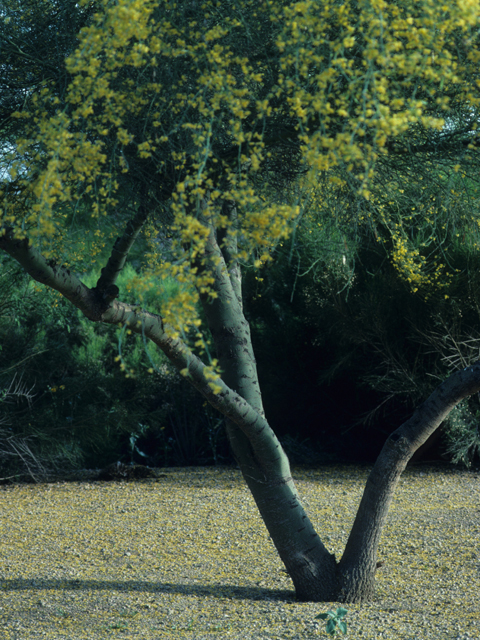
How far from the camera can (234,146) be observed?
2691 mm

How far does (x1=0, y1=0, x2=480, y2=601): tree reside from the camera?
1.71 meters

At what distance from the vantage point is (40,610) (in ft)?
10.4

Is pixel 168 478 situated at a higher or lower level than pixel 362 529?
lower

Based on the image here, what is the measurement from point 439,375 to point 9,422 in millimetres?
4167

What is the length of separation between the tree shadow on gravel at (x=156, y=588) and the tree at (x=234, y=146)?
243 mm

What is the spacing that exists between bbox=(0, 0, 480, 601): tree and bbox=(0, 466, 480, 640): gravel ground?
0.38 meters

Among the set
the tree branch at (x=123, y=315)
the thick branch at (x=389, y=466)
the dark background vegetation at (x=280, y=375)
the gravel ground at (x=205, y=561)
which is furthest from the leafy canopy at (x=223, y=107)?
the dark background vegetation at (x=280, y=375)

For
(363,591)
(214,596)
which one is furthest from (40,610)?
(363,591)

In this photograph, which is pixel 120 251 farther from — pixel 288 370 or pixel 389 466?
pixel 288 370

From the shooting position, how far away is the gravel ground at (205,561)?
294 cm

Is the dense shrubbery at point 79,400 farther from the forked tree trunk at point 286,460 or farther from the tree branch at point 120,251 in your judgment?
the tree branch at point 120,251

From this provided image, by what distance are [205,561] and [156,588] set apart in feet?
1.94

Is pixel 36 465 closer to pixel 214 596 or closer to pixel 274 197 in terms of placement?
pixel 214 596

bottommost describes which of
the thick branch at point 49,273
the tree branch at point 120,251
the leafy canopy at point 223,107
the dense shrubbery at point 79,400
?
the dense shrubbery at point 79,400
